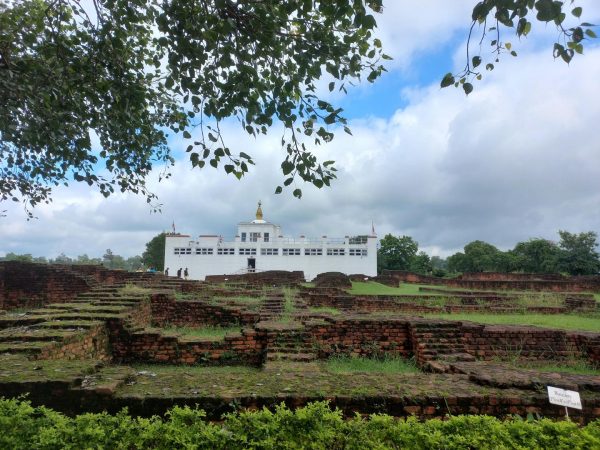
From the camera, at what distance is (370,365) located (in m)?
5.95

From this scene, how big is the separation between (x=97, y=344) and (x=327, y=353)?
11.3 ft

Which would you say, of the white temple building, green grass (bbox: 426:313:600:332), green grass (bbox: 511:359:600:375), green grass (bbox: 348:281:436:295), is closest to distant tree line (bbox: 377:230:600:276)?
the white temple building

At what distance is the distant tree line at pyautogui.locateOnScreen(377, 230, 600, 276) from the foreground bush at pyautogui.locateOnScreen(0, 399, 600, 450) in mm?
43293

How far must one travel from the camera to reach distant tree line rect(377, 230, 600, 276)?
3906cm

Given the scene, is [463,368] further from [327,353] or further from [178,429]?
[178,429]

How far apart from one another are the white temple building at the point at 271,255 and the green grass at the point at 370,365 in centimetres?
3236

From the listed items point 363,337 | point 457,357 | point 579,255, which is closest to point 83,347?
point 363,337

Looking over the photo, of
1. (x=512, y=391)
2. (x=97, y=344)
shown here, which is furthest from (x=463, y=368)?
(x=97, y=344)

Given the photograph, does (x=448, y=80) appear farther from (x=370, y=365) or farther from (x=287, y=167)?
(x=370, y=365)

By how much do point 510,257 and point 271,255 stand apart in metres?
30.2

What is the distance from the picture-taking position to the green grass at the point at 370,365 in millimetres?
5625

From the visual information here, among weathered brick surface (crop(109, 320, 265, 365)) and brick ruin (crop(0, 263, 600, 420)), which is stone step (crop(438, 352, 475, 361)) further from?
weathered brick surface (crop(109, 320, 265, 365))

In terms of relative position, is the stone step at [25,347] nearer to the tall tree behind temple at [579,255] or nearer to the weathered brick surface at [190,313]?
the weathered brick surface at [190,313]

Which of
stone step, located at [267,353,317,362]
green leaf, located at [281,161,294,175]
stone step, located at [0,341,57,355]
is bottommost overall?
stone step, located at [267,353,317,362]
